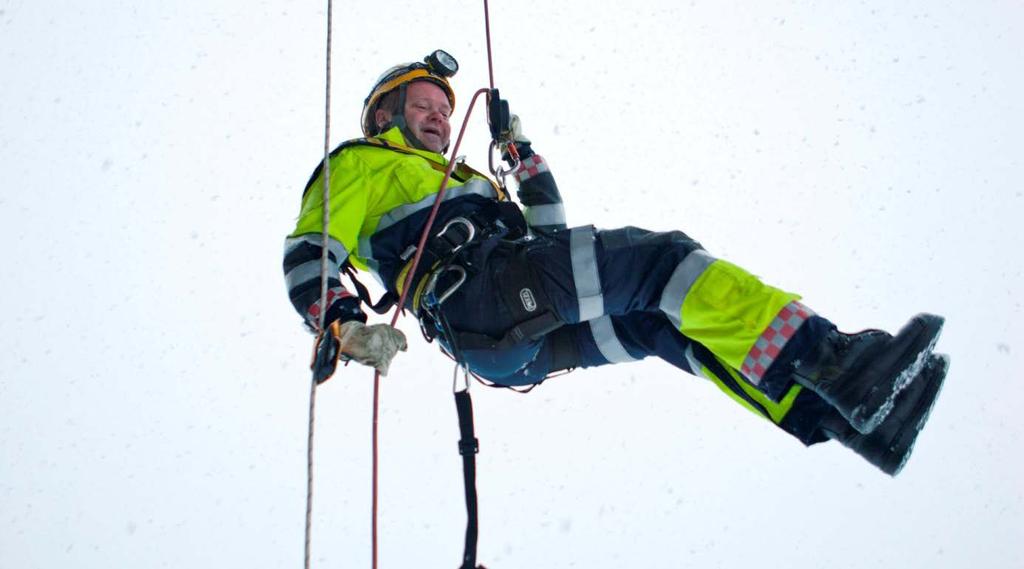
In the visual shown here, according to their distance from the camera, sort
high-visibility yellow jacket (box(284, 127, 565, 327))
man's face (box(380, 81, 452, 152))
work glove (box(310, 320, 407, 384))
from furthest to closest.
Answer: man's face (box(380, 81, 452, 152)) < high-visibility yellow jacket (box(284, 127, 565, 327)) < work glove (box(310, 320, 407, 384))

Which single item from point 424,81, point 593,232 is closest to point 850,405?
point 593,232

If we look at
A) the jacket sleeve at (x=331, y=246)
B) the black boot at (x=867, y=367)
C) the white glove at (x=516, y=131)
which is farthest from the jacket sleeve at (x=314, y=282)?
the black boot at (x=867, y=367)

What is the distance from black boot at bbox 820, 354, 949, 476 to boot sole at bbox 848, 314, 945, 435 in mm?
21

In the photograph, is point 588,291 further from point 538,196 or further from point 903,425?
point 903,425

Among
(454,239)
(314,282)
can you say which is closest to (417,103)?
(454,239)

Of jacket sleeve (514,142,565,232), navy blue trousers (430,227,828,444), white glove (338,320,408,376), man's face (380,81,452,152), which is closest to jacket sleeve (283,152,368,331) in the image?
white glove (338,320,408,376)

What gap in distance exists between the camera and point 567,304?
2.24 m

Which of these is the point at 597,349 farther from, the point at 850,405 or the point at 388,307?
the point at 850,405

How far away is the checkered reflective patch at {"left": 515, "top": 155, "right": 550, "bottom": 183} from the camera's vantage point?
2.66 metres

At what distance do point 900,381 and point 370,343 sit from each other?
1094mm

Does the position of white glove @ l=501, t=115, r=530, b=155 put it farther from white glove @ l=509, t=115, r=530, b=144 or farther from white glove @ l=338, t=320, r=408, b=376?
white glove @ l=338, t=320, r=408, b=376

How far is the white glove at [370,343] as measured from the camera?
6.35 ft

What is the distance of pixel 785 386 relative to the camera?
1.93m

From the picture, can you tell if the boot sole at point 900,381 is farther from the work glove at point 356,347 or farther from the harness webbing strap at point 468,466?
the work glove at point 356,347
